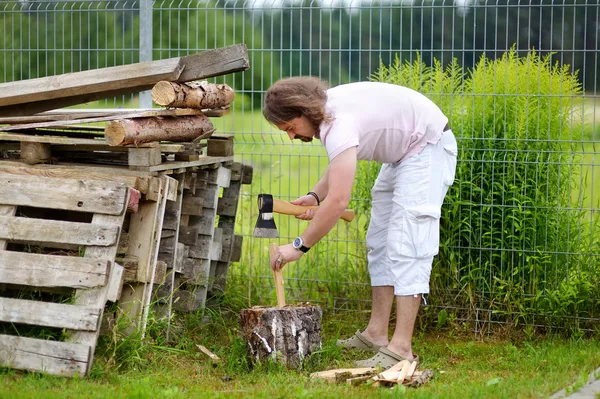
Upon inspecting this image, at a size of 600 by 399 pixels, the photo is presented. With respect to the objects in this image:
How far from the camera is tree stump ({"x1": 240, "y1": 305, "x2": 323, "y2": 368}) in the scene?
5.11 meters

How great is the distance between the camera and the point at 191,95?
5613 millimetres

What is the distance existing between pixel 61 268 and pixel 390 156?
206 centimetres

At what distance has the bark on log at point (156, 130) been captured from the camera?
16.6 feet

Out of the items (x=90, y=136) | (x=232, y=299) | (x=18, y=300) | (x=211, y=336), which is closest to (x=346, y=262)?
(x=232, y=299)

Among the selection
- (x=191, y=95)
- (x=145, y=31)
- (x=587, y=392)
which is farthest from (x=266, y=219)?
(x=145, y=31)

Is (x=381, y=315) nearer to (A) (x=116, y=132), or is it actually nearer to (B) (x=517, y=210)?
(B) (x=517, y=210)

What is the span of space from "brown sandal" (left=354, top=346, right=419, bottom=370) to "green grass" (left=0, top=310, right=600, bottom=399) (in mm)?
164

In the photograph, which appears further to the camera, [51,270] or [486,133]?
[486,133]

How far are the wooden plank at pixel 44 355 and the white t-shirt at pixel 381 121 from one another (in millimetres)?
1794

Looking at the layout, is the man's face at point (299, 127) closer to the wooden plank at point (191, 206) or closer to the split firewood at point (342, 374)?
the wooden plank at point (191, 206)

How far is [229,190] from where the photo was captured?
661 centimetres

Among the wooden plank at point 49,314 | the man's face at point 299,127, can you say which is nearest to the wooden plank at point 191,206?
the man's face at point 299,127

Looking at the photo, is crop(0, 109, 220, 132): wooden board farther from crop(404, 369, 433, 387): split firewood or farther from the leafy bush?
crop(404, 369, 433, 387): split firewood

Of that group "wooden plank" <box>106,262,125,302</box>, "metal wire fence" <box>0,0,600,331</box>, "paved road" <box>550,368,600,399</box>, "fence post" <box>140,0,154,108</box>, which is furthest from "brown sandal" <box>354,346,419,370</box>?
"fence post" <box>140,0,154,108</box>
